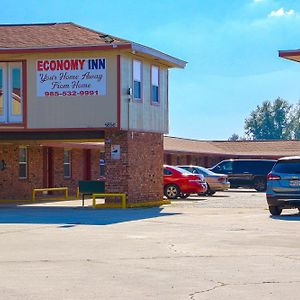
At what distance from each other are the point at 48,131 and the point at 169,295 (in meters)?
19.5

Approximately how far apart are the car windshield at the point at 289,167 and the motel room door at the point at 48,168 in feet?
51.4

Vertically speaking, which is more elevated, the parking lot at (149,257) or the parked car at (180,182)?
the parked car at (180,182)

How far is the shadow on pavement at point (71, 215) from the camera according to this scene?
69.2 feet

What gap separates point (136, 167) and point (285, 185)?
7479mm

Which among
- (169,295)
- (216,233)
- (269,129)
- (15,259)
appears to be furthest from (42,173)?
(269,129)

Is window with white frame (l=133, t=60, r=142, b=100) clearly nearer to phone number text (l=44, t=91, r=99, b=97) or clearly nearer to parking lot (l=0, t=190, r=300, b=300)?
phone number text (l=44, t=91, r=99, b=97)

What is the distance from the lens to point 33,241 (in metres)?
15.8

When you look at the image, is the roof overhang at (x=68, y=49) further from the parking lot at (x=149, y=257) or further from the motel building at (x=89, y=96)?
the parking lot at (x=149, y=257)

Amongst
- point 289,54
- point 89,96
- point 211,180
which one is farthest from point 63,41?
point 211,180

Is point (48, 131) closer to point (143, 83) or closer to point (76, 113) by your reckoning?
point (76, 113)

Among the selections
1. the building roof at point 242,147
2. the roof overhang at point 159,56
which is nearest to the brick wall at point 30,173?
the roof overhang at point 159,56

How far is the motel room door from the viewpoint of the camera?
36.3 metres

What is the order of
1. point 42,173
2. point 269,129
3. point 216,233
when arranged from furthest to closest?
point 269,129 → point 42,173 → point 216,233

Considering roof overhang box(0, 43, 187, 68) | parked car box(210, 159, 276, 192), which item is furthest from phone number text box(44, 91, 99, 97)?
parked car box(210, 159, 276, 192)
